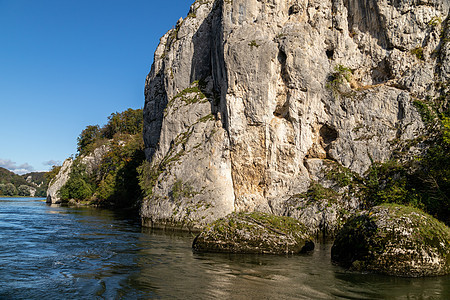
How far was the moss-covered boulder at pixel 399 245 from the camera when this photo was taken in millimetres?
9898

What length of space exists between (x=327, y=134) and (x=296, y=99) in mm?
3862

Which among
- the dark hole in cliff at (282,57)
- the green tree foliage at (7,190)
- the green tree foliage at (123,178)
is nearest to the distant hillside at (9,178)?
the green tree foliage at (7,190)

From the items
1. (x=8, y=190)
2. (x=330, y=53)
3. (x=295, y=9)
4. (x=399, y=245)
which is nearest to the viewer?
(x=399, y=245)

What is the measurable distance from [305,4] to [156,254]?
25140mm

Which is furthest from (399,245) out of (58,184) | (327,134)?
(58,184)

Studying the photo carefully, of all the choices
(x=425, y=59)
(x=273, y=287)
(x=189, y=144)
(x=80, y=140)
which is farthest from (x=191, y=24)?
(x=80, y=140)

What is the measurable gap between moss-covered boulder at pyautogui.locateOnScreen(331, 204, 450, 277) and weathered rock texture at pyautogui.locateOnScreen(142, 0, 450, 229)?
41.5ft

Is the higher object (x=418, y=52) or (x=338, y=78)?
(x=418, y=52)

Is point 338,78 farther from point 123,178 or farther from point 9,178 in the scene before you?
point 9,178

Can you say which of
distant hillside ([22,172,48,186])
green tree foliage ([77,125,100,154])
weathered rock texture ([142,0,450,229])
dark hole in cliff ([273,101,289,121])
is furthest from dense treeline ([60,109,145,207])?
distant hillside ([22,172,48,186])

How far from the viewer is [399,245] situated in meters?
10.1

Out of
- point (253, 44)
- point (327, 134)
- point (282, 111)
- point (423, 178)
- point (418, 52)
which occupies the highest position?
point (418, 52)

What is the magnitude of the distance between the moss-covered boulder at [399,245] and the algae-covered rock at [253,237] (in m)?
2.99

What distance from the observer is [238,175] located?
26.5 meters
